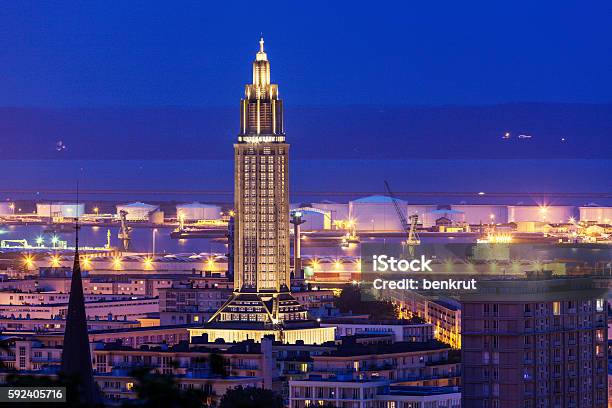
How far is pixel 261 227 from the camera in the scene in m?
60.1

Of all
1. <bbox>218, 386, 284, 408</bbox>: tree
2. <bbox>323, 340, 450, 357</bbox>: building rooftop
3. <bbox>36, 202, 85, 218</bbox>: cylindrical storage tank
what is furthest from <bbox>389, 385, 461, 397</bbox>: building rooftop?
<bbox>36, 202, 85, 218</bbox>: cylindrical storage tank

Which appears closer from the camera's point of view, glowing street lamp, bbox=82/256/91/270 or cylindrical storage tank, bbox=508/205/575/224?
glowing street lamp, bbox=82/256/91/270

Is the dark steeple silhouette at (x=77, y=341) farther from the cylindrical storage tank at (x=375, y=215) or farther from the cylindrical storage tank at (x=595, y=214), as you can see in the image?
the cylindrical storage tank at (x=595, y=214)

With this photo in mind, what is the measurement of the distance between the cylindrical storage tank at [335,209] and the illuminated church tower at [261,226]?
85146 millimetres

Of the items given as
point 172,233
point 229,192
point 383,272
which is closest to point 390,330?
point 383,272

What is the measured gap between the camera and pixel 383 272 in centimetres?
7031

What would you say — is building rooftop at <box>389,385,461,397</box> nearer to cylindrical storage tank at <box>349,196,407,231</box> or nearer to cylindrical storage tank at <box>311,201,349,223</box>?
cylindrical storage tank at <box>349,196,407,231</box>

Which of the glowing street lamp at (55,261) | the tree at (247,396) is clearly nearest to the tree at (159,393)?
the tree at (247,396)

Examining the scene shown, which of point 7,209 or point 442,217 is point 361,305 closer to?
point 442,217

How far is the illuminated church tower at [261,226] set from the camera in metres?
59.8

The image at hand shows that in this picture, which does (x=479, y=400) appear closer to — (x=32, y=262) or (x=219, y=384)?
(x=219, y=384)

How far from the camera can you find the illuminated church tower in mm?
59844

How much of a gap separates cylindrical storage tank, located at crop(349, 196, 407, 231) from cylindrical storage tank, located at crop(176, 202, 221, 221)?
36.5ft

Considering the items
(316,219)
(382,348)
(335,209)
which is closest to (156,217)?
(335,209)
